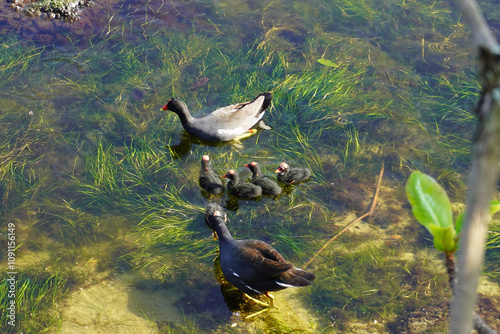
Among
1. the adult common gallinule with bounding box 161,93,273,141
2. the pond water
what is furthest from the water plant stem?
the adult common gallinule with bounding box 161,93,273,141

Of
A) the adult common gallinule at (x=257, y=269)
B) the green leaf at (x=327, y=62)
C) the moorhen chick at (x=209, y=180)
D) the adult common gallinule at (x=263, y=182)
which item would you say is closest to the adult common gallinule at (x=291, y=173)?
the adult common gallinule at (x=263, y=182)

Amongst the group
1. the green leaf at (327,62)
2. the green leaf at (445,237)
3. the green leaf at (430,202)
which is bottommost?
the green leaf at (327,62)

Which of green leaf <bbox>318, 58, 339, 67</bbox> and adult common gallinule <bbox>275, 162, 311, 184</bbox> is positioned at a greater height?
green leaf <bbox>318, 58, 339, 67</bbox>

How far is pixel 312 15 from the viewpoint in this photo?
893 centimetres

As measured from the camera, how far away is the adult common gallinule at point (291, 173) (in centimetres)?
591

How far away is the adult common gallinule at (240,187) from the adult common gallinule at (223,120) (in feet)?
2.85

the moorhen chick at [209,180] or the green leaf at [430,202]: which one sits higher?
the green leaf at [430,202]

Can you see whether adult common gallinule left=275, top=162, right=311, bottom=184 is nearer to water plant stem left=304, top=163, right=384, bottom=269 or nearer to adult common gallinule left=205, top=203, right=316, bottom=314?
water plant stem left=304, top=163, right=384, bottom=269

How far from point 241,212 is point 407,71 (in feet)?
13.1

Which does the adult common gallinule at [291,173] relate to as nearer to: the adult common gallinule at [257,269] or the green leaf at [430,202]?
the adult common gallinule at [257,269]

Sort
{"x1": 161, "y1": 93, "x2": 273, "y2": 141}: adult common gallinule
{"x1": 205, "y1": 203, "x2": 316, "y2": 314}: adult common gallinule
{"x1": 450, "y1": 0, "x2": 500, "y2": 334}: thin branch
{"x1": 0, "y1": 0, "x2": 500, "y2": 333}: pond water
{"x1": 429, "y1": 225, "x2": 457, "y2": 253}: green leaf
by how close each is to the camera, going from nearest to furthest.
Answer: {"x1": 450, "y1": 0, "x2": 500, "y2": 334}: thin branch, {"x1": 429, "y1": 225, "x2": 457, "y2": 253}: green leaf, {"x1": 205, "y1": 203, "x2": 316, "y2": 314}: adult common gallinule, {"x1": 0, "y1": 0, "x2": 500, "y2": 333}: pond water, {"x1": 161, "y1": 93, "x2": 273, "y2": 141}: adult common gallinule

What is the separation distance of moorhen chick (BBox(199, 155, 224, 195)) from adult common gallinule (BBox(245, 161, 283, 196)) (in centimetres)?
43

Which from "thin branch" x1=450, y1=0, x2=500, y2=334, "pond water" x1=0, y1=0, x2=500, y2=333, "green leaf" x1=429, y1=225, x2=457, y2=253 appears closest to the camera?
"thin branch" x1=450, y1=0, x2=500, y2=334

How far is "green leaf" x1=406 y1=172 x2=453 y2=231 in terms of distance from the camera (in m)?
1.40
